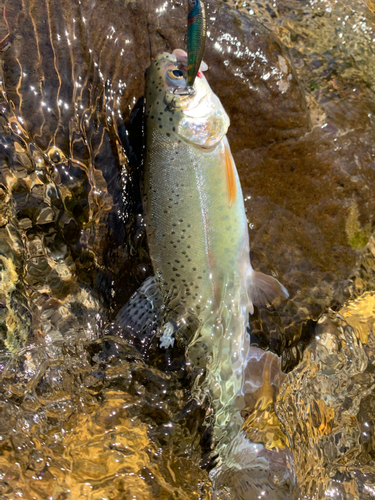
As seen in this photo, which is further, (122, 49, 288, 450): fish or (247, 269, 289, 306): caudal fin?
(247, 269, 289, 306): caudal fin

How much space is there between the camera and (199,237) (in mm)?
2760

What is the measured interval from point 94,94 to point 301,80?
1.69m

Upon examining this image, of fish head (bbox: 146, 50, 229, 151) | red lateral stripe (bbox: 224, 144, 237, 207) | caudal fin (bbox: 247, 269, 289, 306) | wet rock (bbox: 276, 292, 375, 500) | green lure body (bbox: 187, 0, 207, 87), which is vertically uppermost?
green lure body (bbox: 187, 0, 207, 87)

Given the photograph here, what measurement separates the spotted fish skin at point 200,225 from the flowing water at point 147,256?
8.2 inches

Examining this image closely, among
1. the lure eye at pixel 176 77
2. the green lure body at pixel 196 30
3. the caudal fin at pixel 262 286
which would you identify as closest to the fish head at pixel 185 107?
the lure eye at pixel 176 77

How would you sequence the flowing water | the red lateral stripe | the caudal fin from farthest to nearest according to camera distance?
the caudal fin, the red lateral stripe, the flowing water

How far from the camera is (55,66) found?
2637mm

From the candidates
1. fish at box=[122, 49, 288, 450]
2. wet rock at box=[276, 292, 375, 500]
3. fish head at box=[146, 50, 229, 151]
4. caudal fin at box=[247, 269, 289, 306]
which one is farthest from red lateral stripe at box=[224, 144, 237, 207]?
wet rock at box=[276, 292, 375, 500]

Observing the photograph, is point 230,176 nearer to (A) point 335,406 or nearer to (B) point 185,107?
(B) point 185,107

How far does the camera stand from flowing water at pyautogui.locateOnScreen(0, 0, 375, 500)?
8.52 ft

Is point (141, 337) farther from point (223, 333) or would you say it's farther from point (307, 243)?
point (307, 243)

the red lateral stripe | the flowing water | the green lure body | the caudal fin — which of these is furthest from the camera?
the caudal fin

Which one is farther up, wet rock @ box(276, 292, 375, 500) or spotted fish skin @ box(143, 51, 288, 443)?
spotted fish skin @ box(143, 51, 288, 443)

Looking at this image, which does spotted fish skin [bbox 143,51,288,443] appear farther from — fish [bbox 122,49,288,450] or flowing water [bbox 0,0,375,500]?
flowing water [bbox 0,0,375,500]
